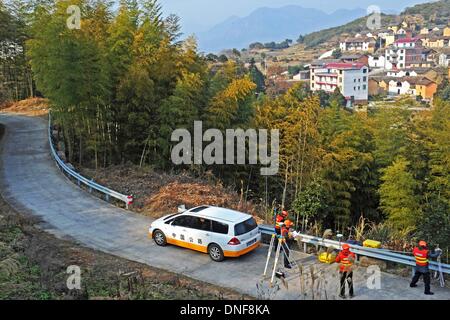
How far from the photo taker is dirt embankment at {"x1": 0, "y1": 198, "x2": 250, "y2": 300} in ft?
25.5

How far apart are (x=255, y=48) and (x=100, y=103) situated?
145 m

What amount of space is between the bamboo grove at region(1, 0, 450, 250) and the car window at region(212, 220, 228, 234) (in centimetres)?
569

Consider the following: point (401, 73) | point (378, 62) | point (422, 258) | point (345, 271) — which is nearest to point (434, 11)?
point (378, 62)

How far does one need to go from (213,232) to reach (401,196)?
24.5ft

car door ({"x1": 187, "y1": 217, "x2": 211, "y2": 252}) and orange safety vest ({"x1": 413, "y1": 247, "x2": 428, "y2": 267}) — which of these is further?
car door ({"x1": 187, "y1": 217, "x2": 211, "y2": 252})

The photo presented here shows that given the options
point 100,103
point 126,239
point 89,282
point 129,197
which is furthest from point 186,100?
point 89,282

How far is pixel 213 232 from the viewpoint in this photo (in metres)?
9.59

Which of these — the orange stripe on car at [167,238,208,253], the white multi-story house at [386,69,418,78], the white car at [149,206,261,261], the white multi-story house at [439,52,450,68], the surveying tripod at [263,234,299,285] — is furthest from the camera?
the white multi-story house at [439,52,450,68]

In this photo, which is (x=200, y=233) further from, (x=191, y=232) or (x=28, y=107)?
(x=28, y=107)

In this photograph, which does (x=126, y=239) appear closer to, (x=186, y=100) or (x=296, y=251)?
(x=296, y=251)

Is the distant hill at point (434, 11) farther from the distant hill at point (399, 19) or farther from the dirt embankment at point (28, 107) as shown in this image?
the dirt embankment at point (28, 107)

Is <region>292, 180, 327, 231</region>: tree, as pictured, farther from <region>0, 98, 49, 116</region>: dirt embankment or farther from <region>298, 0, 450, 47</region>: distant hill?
<region>298, 0, 450, 47</region>: distant hill

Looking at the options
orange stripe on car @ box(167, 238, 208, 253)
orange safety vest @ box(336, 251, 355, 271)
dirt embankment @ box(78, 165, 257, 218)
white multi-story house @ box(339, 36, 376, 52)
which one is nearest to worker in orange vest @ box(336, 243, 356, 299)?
orange safety vest @ box(336, 251, 355, 271)

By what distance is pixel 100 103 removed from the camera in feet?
56.0
